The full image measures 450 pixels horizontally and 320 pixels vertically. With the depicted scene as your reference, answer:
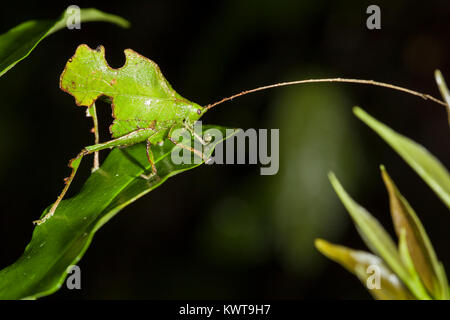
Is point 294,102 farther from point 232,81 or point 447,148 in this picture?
point 447,148

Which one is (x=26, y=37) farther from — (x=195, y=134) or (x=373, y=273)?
(x=373, y=273)

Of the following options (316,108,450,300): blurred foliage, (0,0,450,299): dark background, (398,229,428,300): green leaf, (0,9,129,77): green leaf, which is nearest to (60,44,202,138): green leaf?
(0,9,129,77): green leaf

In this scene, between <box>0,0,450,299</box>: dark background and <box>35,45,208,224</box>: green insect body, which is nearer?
<box>35,45,208,224</box>: green insect body

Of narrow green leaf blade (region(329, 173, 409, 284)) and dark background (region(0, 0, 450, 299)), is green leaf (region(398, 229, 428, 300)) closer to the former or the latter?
narrow green leaf blade (region(329, 173, 409, 284))

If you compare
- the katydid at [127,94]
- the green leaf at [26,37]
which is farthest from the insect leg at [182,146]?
the green leaf at [26,37]

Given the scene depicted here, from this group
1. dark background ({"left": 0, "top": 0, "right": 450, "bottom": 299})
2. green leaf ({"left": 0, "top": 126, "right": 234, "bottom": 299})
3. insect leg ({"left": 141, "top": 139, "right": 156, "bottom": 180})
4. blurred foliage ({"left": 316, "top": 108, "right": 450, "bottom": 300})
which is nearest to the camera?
green leaf ({"left": 0, "top": 126, "right": 234, "bottom": 299})

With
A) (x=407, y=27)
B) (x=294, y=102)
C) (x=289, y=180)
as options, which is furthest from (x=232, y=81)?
(x=407, y=27)
